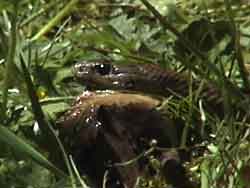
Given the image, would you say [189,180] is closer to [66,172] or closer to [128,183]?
[128,183]

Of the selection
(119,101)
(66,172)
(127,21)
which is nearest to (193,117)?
(119,101)

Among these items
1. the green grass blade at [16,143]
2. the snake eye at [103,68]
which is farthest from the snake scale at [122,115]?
the green grass blade at [16,143]

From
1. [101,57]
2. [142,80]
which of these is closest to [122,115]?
[142,80]

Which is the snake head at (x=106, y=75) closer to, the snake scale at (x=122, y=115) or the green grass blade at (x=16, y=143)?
the snake scale at (x=122, y=115)

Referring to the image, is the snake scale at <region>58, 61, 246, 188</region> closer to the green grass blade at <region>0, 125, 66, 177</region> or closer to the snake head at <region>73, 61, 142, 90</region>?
the snake head at <region>73, 61, 142, 90</region>

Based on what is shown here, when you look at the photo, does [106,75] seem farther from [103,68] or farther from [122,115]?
[122,115]

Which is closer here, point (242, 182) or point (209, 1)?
point (242, 182)
